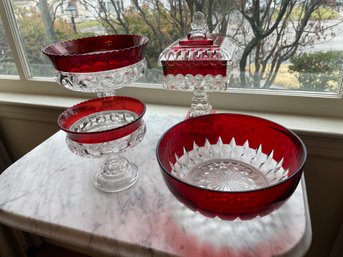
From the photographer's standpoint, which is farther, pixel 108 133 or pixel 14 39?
pixel 14 39

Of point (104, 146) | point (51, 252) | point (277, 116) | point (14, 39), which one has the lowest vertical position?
point (51, 252)

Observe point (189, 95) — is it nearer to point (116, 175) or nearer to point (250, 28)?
point (250, 28)

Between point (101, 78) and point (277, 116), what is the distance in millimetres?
551

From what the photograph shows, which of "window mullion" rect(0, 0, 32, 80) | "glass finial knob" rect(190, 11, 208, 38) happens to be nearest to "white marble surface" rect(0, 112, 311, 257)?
"glass finial knob" rect(190, 11, 208, 38)

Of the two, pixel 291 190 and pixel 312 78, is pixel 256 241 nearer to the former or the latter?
pixel 291 190

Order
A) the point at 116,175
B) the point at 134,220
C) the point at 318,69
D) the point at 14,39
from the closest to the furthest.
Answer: the point at 134,220 → the point at 116,175 → the point at 318,69 → the point at 14,39

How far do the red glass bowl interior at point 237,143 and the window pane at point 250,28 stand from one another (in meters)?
0.17

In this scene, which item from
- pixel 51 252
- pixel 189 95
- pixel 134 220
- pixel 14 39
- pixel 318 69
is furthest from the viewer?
pixel 51 252

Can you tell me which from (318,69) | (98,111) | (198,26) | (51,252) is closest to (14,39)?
(98,111)

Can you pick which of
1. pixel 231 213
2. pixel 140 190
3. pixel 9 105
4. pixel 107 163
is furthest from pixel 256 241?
pixel 9 105

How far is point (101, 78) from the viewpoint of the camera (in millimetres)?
616

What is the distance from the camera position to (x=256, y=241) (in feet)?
1.45

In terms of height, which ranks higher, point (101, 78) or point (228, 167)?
point (101, 78)

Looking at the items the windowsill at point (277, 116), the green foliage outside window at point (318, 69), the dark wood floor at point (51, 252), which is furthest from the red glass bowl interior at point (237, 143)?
the dark wood floor at point (51, 252)
